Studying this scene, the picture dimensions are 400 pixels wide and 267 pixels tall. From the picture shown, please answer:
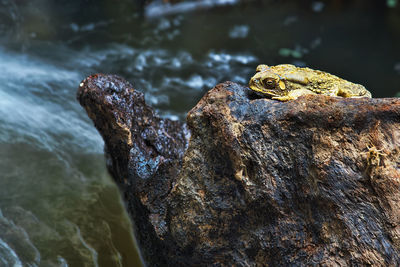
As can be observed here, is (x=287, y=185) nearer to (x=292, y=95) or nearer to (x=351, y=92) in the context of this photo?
(x=292, y=95)

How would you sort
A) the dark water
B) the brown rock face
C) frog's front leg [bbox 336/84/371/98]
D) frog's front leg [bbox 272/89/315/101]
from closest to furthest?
1. the brown rock face
2. frog's front leg [bbox 272/89/315/101]
3. frog's front leg [bbox 336/84/371/98]
4. the dark water

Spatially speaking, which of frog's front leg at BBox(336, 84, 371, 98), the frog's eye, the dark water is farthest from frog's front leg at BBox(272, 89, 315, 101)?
the dark water

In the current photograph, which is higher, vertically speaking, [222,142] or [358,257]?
[222,142]

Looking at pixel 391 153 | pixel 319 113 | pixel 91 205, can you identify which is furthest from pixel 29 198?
pixel 391 153

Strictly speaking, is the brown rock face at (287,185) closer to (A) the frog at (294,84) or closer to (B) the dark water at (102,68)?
(A) the frog at (294,84)

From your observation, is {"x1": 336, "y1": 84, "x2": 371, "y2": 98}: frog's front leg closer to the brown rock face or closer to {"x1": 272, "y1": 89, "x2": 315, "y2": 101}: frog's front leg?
{"x1": 272, "y1": 89, "x2": 315, "y2": 101}: frog's front leg

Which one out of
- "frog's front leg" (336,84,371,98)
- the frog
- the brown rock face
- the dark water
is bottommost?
the brown rock face

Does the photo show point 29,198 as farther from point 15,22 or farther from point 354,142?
point 15,22
